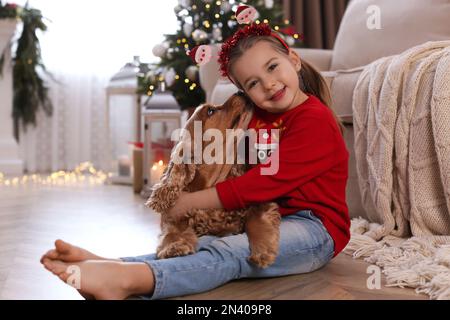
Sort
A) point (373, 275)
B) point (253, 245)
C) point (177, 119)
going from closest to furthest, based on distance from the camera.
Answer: point (253, 245) → point (373, 275) → point (177, 119)

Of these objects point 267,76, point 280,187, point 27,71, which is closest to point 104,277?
point 280,187

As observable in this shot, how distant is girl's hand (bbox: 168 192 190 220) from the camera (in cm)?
126

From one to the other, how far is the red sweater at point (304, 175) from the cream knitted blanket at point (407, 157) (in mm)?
250

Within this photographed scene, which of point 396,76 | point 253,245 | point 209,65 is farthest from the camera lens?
point 209,65

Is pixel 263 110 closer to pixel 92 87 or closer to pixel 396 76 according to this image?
pixel 396 76

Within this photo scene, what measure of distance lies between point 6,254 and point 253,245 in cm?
82

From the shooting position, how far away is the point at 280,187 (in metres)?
1.25

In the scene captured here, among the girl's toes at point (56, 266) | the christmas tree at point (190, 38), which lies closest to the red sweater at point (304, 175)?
the girl's toes at point (56, 266)

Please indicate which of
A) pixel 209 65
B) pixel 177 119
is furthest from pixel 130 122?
pixel 209 65

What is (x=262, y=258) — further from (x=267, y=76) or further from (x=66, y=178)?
(x=66, y=178)

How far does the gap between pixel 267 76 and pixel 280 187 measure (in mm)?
272

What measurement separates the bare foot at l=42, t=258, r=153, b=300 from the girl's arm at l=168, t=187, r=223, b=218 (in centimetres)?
21

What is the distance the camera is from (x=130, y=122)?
4.55 meters

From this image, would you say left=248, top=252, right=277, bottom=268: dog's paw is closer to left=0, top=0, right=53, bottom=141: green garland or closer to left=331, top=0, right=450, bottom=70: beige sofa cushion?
left=331, top=0, right=450, bottom=70: beige sofa cushion
